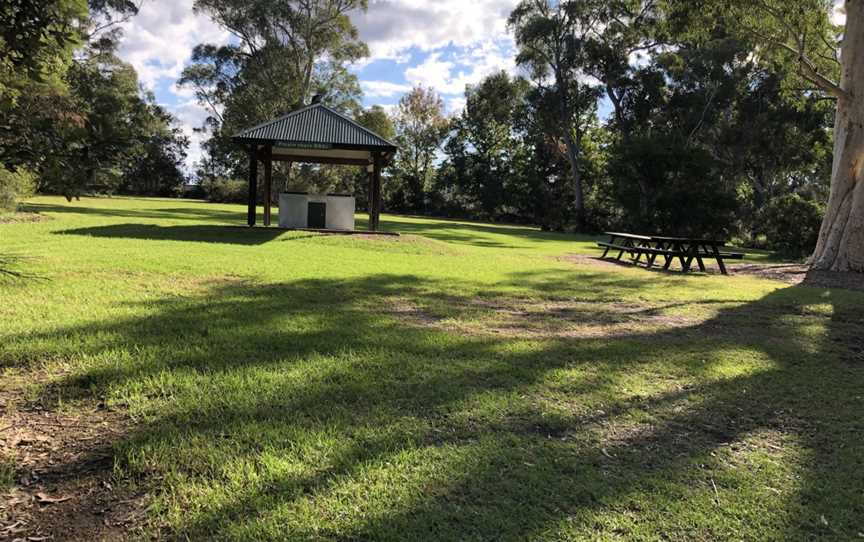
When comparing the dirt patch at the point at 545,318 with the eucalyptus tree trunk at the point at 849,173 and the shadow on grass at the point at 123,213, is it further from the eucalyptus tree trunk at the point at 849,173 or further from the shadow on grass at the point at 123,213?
the shadow on grass at the point at 123,213

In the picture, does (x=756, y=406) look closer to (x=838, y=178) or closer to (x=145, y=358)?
(x=145, y=358)

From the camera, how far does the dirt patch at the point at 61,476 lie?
2.20m

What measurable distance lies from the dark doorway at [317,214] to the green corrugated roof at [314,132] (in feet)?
7.91

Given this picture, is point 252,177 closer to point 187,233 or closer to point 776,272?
point 187,233

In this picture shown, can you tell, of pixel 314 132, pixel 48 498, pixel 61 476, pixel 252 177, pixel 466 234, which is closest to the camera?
pixel 48 498

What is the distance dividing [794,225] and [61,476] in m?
26.0

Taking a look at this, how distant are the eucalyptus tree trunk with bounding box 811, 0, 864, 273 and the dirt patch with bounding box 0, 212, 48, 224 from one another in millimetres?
20017

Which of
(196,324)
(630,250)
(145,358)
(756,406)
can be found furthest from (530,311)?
(630,250)

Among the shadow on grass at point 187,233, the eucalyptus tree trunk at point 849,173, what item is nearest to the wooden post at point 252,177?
the shadow on grass at point 187,233

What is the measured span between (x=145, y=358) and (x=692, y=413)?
3.80 m

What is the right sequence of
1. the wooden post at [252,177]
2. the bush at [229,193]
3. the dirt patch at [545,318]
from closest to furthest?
the dirt patch at [545,318]
the wooden post at [252,177]
the bush at [229,193]

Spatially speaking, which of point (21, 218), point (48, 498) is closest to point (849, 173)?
point (48, 498)

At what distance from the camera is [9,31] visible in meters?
3.33

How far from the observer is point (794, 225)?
22.7 m
